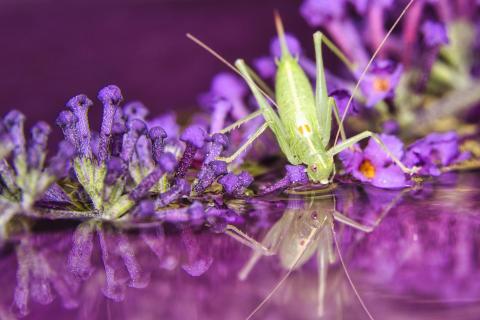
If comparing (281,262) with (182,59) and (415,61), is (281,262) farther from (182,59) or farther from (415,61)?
(182,59)

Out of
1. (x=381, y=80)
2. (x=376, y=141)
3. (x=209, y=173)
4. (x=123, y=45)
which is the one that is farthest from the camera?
(x=123, y=45)

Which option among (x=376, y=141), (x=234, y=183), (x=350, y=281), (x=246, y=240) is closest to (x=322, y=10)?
(x=376, y=141)

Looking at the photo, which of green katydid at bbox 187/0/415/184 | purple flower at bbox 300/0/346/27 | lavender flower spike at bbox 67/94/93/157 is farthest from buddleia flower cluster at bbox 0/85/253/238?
purple flower at bbox 300/0/346/27

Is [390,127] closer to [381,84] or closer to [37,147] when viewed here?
[381,84]

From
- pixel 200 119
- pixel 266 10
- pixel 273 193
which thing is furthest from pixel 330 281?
pixel 266 10

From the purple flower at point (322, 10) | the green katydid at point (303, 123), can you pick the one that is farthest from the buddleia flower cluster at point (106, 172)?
the purple flower at point (322, 10)
